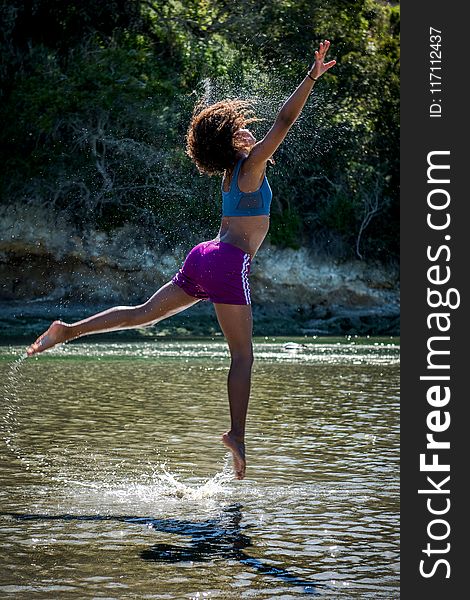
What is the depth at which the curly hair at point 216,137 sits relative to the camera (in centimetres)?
645

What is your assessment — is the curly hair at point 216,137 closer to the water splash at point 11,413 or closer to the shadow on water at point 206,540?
the water splash at point 11,413

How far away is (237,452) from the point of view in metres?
6.26

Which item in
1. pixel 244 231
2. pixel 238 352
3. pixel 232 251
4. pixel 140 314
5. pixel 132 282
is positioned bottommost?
pixel 238 352

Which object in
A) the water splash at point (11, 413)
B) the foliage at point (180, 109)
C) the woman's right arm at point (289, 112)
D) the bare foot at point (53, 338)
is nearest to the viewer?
the woman's right arm at point (289, 112)

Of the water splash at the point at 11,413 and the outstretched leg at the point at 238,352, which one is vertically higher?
the outstretched leg at the point at 238,352

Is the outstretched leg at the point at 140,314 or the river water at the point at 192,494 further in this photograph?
the outstretched leg at the point at 140,314

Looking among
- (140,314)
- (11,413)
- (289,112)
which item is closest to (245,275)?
(140,314)

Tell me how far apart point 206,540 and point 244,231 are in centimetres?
171

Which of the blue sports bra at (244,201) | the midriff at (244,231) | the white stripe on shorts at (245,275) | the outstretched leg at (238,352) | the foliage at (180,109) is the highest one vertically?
the foliage at (180,109)

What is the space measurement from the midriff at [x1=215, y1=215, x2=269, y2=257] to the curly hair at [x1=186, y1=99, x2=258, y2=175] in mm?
317

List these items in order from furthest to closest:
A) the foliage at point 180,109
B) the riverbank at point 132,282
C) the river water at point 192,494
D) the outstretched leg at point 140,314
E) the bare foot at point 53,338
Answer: the foliage at point 180,109
the riverbank at point 132,282
the bare foot at point 53,338
the outstretched leg at point 140,314
the river water at point 192,494

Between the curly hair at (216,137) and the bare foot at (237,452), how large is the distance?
1.39m

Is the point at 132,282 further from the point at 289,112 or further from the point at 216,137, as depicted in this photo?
the point at 289,112

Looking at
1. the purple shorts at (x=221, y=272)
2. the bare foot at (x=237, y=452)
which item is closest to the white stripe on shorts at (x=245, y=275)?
the purple shorts at (x=221, y=272)
